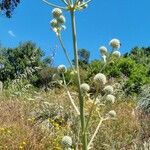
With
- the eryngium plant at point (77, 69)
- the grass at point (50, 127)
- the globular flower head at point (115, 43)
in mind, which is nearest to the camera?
the eryngium plant at point (77, 69)

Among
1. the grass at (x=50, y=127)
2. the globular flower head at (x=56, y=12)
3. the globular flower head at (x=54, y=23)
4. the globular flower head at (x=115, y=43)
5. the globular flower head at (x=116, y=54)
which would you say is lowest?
the globular flower head at (x=116, y=54)

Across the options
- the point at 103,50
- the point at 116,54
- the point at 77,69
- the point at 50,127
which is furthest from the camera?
the point at 50,127

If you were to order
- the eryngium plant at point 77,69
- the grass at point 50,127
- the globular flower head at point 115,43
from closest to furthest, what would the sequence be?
the eryngium plant at point 77,69 < the globular flower head at point 115,43 < the grass at point 50,127

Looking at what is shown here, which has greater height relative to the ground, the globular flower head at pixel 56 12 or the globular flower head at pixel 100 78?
the globular flower head at pixel 56 12

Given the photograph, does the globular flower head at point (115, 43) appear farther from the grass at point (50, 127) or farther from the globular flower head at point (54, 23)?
the grass at point (50, 127)

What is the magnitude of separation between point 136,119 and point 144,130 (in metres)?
0.78

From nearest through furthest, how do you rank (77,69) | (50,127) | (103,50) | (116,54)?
1. (77,69)
2. (116,54)
3. (103,50)
4. (50,127)

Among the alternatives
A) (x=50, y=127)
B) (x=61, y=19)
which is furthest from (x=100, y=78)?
(x=50, y=127)

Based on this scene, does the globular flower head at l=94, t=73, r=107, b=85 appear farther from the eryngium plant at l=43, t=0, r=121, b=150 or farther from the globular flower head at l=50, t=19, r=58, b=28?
the globular flower head at l=50, t=19, r=58, b=28

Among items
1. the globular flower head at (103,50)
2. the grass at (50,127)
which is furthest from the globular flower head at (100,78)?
the grass at (50,127)

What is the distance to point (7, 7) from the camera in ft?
91.6

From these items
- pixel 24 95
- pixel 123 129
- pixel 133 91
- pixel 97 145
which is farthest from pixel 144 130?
pixel 133 91

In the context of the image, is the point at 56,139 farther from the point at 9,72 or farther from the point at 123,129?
the point at 9,72

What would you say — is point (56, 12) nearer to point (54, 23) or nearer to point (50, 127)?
point (54, 23)
